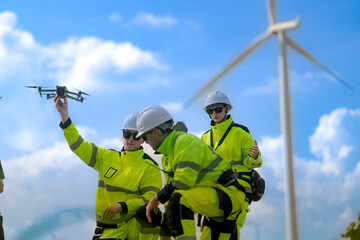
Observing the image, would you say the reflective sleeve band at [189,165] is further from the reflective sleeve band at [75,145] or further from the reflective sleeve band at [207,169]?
the reflective sleeve band at [75,145]

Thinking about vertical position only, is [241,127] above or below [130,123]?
above

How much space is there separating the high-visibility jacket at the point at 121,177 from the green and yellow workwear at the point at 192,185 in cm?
198

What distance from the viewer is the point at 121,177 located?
1095 centimetres

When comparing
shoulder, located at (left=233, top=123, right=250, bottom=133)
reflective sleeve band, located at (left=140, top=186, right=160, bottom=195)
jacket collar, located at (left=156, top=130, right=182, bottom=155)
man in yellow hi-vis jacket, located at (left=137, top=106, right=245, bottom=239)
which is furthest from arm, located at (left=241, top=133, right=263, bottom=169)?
jacket collar, located at (left=156, top=130, right=182, bottom=155)

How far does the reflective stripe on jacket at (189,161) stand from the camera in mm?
8266

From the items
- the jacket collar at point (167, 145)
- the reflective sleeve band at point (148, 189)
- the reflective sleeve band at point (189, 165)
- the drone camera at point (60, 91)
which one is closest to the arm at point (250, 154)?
the reflective sleeve band at point (148, 189)

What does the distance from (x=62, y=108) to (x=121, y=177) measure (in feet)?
6.70

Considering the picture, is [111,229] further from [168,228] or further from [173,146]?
[173,146]

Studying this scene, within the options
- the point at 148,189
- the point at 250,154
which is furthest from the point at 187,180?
the point at 250,154

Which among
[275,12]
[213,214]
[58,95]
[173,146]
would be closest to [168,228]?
[213,214]

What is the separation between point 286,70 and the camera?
39.0 ft

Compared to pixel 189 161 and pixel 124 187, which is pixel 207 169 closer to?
pixel 189 161

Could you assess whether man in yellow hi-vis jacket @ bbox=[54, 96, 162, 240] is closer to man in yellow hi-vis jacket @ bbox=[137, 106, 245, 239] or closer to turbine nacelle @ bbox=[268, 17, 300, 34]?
man in yellow hi-vis jacket @ bbox=[137, 106, 245, 239]

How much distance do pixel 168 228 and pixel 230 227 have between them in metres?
1.40
